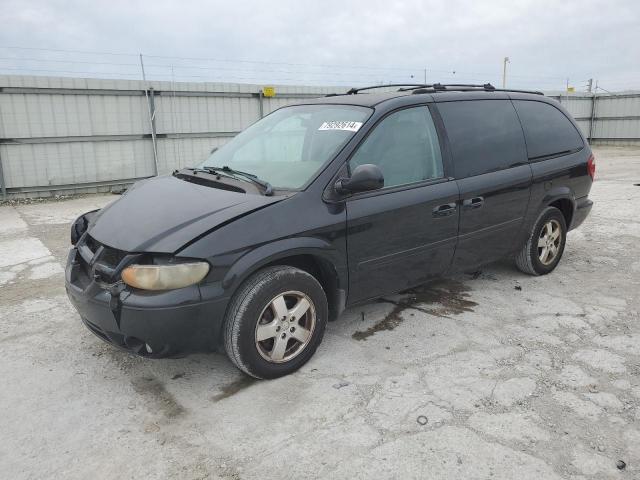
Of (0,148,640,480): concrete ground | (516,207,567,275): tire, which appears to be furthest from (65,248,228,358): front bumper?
(516,207,567,275): tire

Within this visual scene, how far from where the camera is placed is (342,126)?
3.55m

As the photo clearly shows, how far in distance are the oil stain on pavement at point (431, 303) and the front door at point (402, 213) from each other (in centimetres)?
35

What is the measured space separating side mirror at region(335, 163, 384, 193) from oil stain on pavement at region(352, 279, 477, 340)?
1.14 metres

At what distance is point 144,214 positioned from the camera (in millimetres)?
3141

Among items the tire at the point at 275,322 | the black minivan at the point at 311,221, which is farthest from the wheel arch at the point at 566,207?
the tire at the point at 275,322

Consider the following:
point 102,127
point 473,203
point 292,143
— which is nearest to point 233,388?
point 292,143

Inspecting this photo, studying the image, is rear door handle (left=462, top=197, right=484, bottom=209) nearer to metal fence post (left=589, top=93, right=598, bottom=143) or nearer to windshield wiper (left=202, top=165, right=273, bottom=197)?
windshield wiper (left=202, top=165, right=273, bottom=197)

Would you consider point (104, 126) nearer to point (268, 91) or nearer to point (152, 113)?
point (152, 113)

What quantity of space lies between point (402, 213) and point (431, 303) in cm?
110

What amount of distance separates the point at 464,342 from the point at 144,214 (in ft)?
7.47

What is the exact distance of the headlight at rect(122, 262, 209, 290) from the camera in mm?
2711

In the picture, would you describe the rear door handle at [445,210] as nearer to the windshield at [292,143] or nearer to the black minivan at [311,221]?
the black minivan at [311,221]

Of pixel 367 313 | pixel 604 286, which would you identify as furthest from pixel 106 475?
pixel 604 286

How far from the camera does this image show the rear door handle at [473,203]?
392 cm
